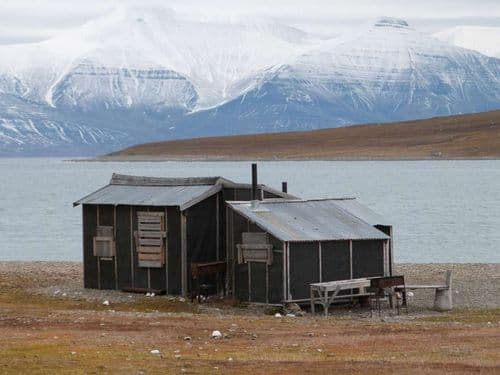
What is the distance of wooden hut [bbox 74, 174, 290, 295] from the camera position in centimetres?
3994

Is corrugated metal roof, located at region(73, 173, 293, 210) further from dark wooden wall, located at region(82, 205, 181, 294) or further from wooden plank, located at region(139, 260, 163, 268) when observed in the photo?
wooden plank, located at region(139, 260, 163, 268)

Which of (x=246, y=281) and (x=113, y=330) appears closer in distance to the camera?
(x=113, y=330)

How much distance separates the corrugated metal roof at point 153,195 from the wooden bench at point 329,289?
16.9 feet

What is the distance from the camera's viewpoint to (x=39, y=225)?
94.2m

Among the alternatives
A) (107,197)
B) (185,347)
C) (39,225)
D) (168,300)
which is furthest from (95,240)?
(39,225)

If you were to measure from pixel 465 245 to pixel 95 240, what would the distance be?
111ft

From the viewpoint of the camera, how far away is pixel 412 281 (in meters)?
45.7

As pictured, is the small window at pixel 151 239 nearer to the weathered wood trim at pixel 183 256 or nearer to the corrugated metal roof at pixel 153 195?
the corrugated metal roof at pixel 153 195

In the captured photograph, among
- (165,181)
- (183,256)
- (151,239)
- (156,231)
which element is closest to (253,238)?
(183,256)

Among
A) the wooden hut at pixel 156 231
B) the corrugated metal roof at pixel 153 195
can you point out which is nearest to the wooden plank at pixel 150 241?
the wooden hut at pixel 156 231

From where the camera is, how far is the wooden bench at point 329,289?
3562 cm

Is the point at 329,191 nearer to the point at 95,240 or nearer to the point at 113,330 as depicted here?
the point at 95,240

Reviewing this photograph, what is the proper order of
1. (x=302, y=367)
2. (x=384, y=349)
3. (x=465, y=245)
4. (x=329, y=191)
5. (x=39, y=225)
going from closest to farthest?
(x=302, y=367) < (x=384, y=349) < (x=465, y=245) < (x=39, y=225) < (x=329, y=191)

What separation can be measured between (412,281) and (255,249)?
974 cm
